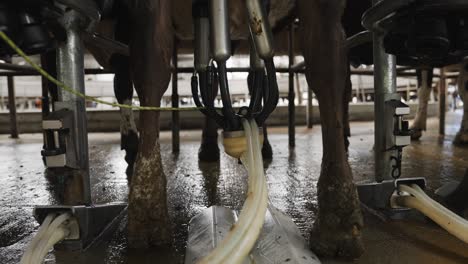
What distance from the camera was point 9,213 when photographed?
1227 millimetres

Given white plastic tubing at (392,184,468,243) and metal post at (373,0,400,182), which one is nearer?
white plastic tubing at (392,184,468,243)

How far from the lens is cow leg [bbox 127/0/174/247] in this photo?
867 millimetres

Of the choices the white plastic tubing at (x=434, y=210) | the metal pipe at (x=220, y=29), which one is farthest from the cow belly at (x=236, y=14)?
the white plastic tubing at (x=434, y=210)

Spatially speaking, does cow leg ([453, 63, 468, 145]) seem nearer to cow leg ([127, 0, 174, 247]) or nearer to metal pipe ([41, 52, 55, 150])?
cow leg ([127, 0, 174, 247])

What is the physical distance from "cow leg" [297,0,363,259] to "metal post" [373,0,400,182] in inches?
10.2

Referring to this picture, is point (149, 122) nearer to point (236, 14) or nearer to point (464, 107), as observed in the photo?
point (236, 14)

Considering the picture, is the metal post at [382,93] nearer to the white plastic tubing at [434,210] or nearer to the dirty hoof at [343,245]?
the white plastic tubing at [434,210]

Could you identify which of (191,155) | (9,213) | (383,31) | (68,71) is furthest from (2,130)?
(383,31)

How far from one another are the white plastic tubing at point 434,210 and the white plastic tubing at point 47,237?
2.92 ft

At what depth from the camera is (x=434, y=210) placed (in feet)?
2.82

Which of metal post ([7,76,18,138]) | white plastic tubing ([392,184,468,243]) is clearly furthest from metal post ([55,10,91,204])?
metal post ([7,76,18,138])

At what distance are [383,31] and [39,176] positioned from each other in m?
1.89

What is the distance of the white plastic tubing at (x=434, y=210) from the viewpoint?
2.56 ft

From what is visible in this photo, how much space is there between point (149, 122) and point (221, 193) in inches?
25.4
